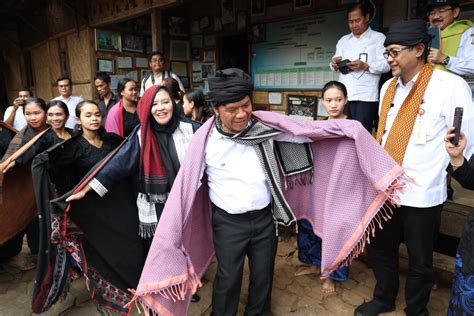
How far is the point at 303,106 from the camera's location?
5160 millimetres

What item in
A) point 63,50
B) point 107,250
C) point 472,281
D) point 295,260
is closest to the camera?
point 472,281

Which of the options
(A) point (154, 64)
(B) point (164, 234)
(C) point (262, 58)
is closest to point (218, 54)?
(C) point (262, 58)

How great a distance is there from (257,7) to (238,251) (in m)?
4.53

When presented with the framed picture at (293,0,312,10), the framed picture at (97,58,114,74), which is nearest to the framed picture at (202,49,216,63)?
the framed picture at (97,58,114,74)

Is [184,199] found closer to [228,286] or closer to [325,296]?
[228,286]

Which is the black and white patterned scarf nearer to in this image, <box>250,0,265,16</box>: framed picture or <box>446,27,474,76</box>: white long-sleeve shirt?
<box>446,27,474,76</box>: white long-sleeve shirt

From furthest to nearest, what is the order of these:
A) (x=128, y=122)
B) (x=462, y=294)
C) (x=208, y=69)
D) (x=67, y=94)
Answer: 1. (x=208, y=69)
2. (x=67, y=94)
3. (x=128, y=122)
4. (x=462, y=294)

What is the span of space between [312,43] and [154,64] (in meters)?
2.33

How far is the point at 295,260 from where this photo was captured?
3.51 meters

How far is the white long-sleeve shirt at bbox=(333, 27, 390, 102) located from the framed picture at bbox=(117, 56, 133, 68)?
519 cm

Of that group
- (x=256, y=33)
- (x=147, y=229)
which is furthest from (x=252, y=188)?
(x=256, y=33)

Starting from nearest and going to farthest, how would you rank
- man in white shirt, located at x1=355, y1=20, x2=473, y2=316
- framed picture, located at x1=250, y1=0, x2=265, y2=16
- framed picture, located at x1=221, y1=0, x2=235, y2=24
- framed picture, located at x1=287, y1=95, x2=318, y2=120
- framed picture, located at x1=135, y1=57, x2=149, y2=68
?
man in white shirt, located at x1=355, y1=20, x2=473, y2=316, framed picture, located at x1=287, y1=95, x2=318, y2=120, framed picture, located at x1=250, y1=0, x2=265, y2=16, framed picture, located at x1=221, y1=0, x2=235, y2=24, framed picture, located at x1=135, y1=57, x2=149, y2=68

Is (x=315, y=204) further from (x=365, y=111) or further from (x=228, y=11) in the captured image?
(x=228, y=11)

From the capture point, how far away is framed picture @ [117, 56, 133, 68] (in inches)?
282
